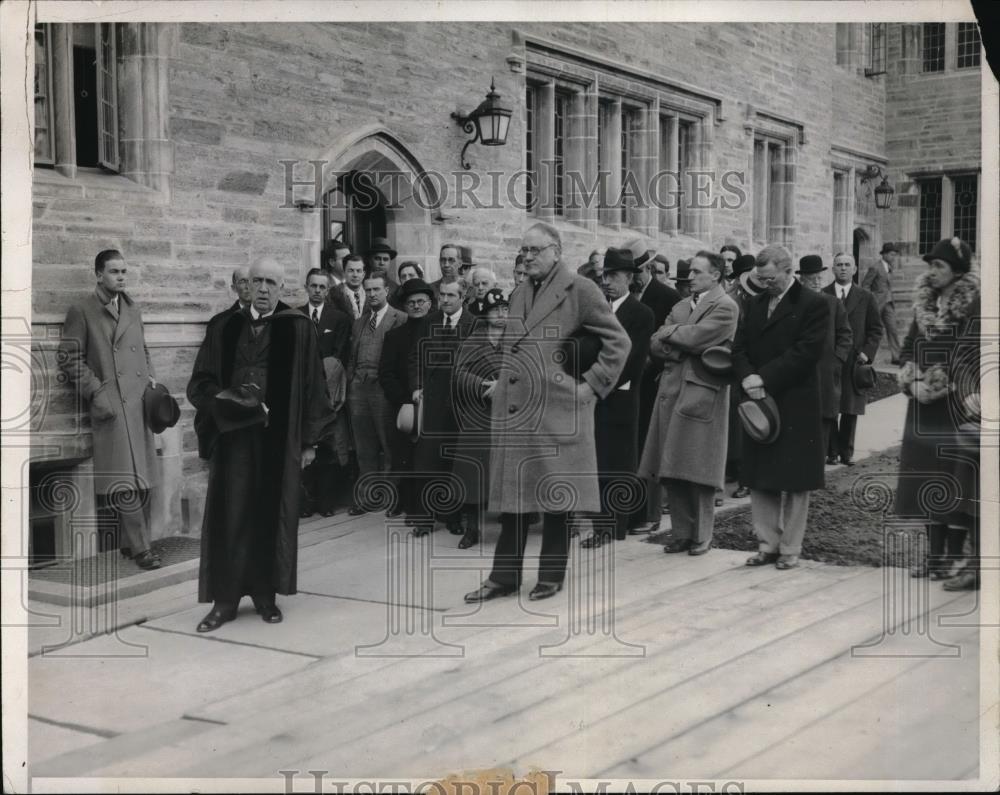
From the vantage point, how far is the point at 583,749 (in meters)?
5.28

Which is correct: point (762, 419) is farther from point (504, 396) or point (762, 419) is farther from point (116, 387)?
point (116, 387)

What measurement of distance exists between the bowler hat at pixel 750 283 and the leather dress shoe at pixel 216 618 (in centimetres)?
320

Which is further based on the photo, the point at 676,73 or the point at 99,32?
the point at 676,73

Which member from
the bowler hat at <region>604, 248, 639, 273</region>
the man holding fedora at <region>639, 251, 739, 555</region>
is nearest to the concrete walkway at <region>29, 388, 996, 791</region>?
the man holding fedora at <region>639, 251, 739, 555</region>

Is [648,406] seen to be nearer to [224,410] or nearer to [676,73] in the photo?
[676,73]

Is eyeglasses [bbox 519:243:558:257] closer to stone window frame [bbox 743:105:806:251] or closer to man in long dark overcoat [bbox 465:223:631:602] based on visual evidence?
man in long dark overcoat [bbox 465:223:631:602]

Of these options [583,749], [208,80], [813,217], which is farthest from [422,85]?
[583,749]

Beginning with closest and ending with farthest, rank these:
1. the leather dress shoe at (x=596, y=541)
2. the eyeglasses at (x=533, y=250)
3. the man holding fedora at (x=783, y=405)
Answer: the eyeglasses at (x=533, y=250) → the leather dress shoe at (x=596, y=541) → the man holding fedora at (x=783, y=405)

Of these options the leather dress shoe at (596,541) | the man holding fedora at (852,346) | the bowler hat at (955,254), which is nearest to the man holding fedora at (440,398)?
the leather dress shoe at (596,541)

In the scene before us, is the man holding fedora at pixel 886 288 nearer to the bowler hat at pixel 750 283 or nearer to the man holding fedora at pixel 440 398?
the bowler hat at pixel 750 283

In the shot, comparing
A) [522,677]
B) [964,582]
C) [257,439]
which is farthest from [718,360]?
→ [257,439]

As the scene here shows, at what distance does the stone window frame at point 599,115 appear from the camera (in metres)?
6.60

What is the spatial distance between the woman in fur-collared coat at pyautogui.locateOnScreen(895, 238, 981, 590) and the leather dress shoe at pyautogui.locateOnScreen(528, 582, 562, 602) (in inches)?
64.9

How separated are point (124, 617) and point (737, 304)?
3579mm
